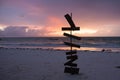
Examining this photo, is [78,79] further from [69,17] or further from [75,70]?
[69,17]

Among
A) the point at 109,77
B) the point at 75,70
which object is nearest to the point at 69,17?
the point at 75,70

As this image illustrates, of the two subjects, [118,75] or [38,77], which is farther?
[118,75]

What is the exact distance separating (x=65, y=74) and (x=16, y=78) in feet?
8.92

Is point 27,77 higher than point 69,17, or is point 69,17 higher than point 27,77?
point 69,17

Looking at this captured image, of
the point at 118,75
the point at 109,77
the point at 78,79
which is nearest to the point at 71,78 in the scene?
the point at 78,79

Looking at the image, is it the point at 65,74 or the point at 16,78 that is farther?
the point at 65,74

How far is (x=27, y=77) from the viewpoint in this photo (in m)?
10.3

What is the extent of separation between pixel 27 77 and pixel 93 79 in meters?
3.33

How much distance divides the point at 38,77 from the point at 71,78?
5.51 ft

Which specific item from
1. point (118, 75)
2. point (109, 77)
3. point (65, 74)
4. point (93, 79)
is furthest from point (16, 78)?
point (118, 75)

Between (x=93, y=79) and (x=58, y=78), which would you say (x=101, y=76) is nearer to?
(x=93, y=79)

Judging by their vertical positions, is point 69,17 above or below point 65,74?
above

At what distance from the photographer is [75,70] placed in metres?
11.3

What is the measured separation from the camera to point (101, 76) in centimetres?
1065
